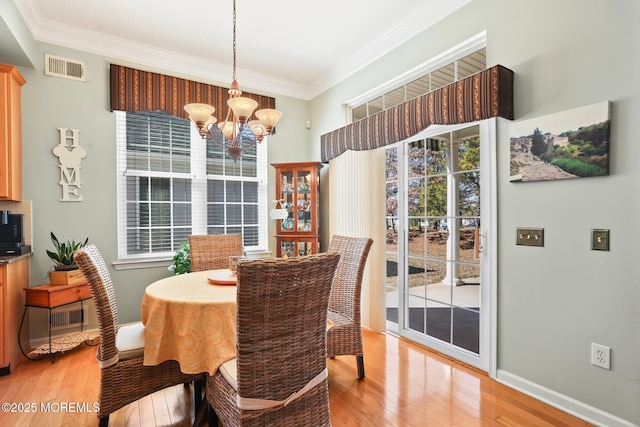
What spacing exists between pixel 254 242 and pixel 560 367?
3.29 metres

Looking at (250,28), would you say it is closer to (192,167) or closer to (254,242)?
(192,167)

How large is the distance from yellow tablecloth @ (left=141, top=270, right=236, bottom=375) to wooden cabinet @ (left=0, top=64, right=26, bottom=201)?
78.9 inches

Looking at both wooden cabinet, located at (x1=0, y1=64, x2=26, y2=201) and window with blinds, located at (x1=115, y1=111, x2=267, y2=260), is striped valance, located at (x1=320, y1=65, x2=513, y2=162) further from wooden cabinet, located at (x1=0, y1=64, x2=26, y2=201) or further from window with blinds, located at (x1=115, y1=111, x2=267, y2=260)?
wooden cabinet, located at (x1=0, y1=64, x2=26, y2=201)

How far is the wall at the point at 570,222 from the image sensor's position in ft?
5.66

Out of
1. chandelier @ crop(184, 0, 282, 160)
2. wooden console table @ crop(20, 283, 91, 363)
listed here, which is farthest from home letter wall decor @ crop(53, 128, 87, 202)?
chandelier @ crop(184, 0, 282, 160)

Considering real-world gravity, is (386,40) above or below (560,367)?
above

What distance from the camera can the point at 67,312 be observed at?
308cm

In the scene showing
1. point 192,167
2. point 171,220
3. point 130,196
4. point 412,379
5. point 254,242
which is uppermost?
point 192,167

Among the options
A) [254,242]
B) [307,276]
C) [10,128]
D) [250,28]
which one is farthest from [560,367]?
[10,128]

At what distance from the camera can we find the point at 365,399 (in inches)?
84.0

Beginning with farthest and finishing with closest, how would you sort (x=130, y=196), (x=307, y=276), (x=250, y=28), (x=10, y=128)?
(x=130, y=196)
(x=250, y=28)
(x=10, y=128)
(x=307, y=276)

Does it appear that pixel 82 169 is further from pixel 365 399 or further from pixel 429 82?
pixel 429 82

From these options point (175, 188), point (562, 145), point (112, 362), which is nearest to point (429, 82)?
point (562, 145)

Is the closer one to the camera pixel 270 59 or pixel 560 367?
pixel 560 367
